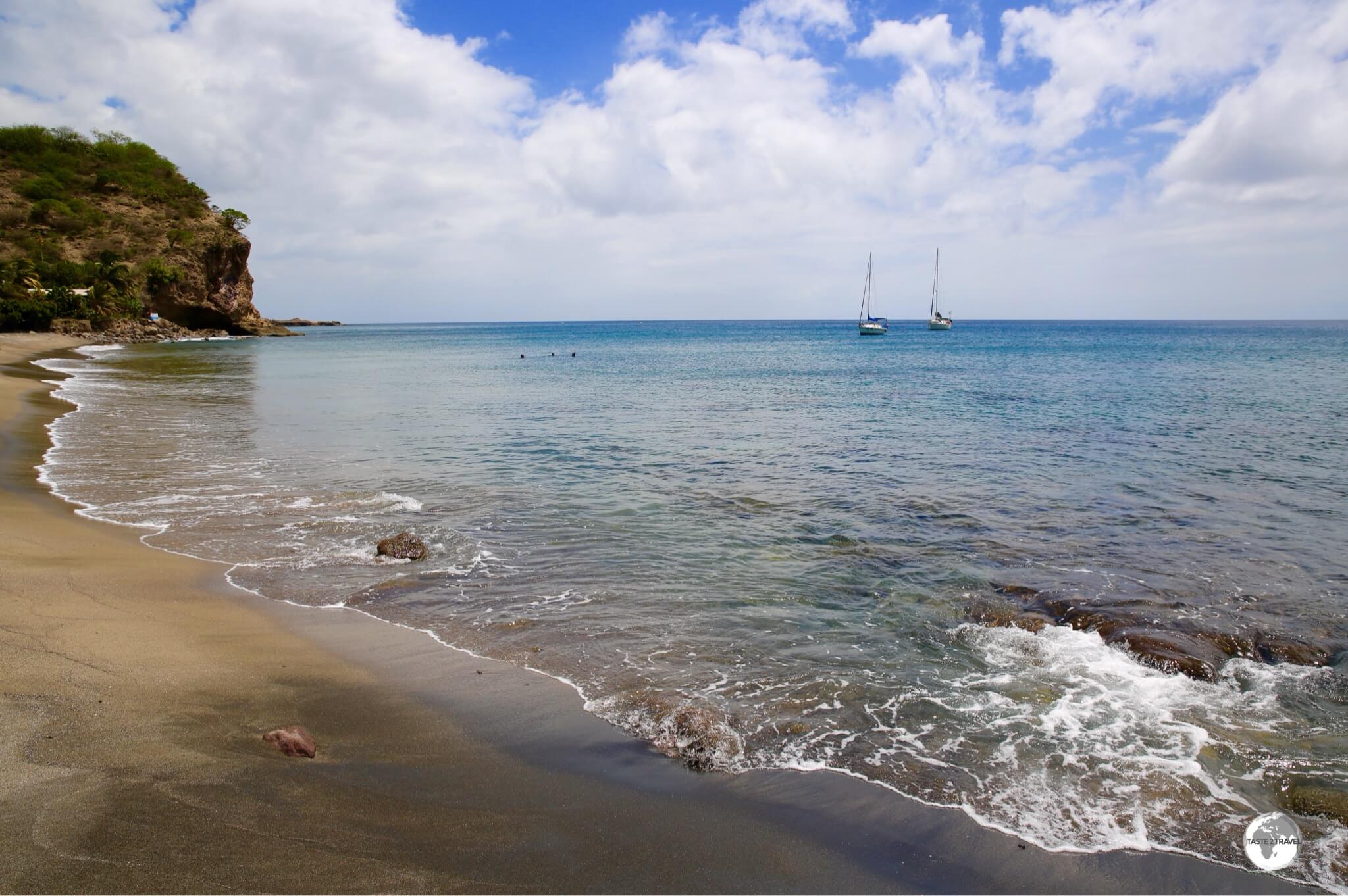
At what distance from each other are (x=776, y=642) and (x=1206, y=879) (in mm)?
3937

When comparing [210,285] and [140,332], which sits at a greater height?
[210,285]

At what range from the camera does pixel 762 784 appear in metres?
5.08

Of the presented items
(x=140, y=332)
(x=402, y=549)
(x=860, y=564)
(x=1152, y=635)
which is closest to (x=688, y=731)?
(x=860, y=564)

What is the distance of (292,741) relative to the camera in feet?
16.3

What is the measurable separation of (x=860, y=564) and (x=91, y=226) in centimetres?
9684

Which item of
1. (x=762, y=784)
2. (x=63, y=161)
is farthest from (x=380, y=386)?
(x=63, y=161)

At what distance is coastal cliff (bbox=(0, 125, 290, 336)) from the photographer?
6488cm

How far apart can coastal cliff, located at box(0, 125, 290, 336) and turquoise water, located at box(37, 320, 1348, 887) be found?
5221 centimetres

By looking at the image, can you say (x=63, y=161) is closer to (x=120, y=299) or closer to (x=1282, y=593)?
(x=120, y=299)

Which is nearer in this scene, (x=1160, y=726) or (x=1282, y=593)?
(x=1160, y=726)

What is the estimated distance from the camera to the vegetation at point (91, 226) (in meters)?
63.2

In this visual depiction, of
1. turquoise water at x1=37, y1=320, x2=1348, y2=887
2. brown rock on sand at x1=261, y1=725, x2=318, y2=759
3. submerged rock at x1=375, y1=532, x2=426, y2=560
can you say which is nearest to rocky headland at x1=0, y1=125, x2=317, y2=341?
turquoise water at x1=37, y1=320, x2=1348, y2=887

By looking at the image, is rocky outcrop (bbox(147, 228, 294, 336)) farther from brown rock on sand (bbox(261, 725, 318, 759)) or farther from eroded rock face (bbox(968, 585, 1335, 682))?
eroded rock face (bbox(968, 585, 1335, 682))

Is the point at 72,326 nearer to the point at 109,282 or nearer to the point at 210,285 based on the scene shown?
the point at 109,282
